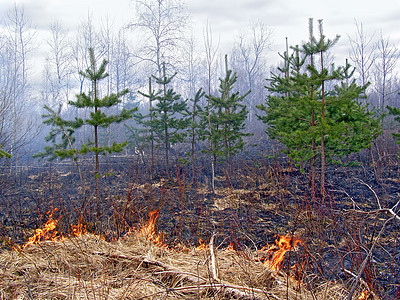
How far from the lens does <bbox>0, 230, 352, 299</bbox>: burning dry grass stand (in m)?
3.03

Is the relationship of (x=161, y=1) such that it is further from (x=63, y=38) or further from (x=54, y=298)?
(x=54, y=298)

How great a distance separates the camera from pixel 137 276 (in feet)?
11.7

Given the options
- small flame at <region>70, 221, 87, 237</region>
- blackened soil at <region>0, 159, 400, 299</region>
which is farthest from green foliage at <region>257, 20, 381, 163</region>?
small flame at <region>70, 221, 87, 237</region>

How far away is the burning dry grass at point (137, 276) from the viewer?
303 centimetres

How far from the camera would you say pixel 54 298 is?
10.5 ft

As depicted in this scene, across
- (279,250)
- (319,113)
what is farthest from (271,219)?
(319,113)

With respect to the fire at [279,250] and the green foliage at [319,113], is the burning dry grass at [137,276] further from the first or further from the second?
the green foliage at [319,113]

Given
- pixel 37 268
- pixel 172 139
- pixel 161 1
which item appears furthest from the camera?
pixel 161 1

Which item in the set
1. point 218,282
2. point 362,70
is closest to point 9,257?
point 218,282

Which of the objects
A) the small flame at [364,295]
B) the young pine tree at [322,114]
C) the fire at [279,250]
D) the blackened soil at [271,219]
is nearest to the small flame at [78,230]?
the blackened soil at [271,219]

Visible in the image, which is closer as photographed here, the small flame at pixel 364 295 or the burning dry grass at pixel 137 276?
the small flame at pixel 364 295

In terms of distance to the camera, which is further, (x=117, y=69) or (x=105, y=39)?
(x=117, y=69)

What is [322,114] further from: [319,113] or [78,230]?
[78,230]

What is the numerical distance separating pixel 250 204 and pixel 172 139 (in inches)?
283
